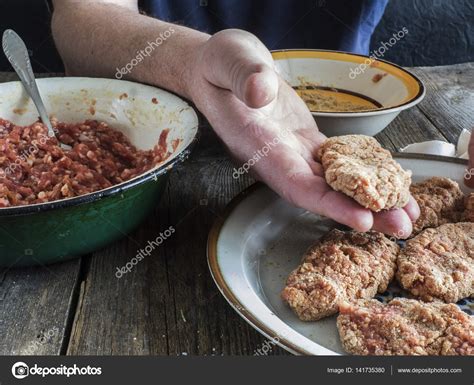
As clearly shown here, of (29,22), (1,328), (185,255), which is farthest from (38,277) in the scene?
(29,22)

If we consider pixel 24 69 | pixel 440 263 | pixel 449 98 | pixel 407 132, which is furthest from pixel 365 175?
pixel 449 98

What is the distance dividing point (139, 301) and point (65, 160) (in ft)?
1.36

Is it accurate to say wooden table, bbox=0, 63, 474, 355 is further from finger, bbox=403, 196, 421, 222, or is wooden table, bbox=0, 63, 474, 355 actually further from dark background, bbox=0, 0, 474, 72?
dark background, bbox=0, 0, 474, 72

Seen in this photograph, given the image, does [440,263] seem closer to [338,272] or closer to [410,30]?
[338,272]

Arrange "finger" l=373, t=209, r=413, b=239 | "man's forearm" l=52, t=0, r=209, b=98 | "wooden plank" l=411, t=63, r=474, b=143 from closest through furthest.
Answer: "finger" l=373, t=209, r=413, b=239
"man's forearm" l=52, t=0, r=209, b=98
"wooden plank" l=411, t=63, r=474, b=143

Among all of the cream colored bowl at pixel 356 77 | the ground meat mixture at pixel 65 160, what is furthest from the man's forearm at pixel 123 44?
the cream colored bowl at pixel 356 77

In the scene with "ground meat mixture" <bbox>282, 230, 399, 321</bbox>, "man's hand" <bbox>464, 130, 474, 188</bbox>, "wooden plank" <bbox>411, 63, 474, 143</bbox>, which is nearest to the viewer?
"ground meat mixture" <bbox>282, 230, 399, 321</bbox>

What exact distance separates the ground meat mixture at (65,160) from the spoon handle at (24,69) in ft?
0.12

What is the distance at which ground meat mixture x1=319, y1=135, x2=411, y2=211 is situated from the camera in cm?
106

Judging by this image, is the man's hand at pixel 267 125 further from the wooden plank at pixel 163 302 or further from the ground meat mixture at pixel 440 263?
the wooden plank at pixel 163 302

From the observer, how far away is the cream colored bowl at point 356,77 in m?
1.72

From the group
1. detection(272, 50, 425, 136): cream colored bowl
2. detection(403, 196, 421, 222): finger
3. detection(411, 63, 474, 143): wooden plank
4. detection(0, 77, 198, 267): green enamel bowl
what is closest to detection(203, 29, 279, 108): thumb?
detection(0, 77, 198, 267): green enamel bowl

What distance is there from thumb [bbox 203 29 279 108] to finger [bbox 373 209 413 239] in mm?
308

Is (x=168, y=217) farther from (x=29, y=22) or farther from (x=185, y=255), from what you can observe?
(x=29, y=22)
